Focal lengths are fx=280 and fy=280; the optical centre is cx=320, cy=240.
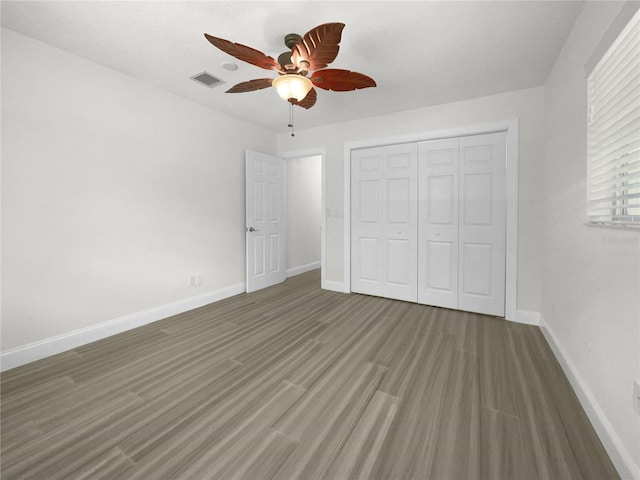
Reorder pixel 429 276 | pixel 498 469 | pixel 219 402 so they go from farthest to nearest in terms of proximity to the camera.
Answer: pixel 429 276 → pixel 219 402 → pixel 498 469

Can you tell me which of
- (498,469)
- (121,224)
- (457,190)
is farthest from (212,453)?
(457,190)

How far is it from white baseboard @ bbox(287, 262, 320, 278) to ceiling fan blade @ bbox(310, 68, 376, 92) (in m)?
3.77

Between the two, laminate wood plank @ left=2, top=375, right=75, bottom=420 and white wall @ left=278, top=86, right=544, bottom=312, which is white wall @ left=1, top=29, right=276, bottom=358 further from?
white wall @ left=278, top=86, right=544, bottom=312

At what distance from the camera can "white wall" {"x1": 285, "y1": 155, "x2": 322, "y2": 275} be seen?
216 inches

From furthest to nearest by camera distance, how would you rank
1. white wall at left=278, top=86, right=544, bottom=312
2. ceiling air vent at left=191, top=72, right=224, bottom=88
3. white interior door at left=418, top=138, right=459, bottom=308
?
white interior door at left=418, top=138, right=459, bottom=308
white wall at left=278, top=86, right=544, bottom=312
ceiling air vent at left=191, top=72, right=224, bottom=88

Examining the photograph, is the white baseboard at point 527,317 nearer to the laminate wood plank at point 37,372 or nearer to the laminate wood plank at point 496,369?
the laminate wood plank at point 496,369

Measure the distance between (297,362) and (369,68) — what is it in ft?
8.95

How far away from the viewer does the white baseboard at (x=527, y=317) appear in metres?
3.02

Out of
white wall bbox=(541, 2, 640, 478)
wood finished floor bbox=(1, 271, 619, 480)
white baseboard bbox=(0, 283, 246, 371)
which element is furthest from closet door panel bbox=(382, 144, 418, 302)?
white baseboard bbox=(0, 283, 246, 371)

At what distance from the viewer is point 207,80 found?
294 cm

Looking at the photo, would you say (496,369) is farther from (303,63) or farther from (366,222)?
(303,63)

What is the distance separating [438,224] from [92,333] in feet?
12.9

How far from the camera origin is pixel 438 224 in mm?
3561

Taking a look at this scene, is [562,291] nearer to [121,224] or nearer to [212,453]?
[212,453]
